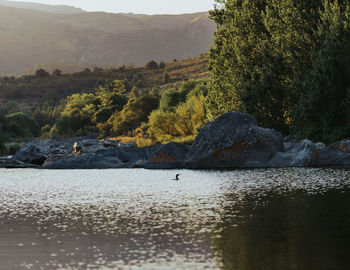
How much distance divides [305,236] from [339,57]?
22914 mm

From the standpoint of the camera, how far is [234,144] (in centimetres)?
3080

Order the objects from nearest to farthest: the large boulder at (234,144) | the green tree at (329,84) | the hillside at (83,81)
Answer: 1. the large boulder at (234,144)
2. the green tree at (329,84)
3. the hillside at (83,81)

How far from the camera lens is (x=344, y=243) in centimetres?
935

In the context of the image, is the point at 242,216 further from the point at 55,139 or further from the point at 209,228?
the point at 55,139

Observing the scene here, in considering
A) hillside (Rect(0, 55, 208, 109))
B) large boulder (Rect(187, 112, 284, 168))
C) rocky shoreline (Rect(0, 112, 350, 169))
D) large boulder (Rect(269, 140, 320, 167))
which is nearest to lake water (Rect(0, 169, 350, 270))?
large boulder (Rect(269, 140, 320, 167))

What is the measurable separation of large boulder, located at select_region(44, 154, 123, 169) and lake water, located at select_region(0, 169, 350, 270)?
15.0m

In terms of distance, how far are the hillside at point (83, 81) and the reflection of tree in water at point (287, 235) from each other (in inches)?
4322

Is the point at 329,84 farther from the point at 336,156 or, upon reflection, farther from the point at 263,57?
the point at 263,57

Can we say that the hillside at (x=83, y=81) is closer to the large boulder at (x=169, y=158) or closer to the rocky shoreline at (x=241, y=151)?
the large boulder at (x=169, y=158)

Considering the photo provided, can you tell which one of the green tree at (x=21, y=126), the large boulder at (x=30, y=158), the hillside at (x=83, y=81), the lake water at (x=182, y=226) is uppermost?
the hillside at (x=83, y=81)

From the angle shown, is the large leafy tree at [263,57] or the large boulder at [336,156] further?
the large leafy tree at [263,57]

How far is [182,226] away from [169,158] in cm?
2210

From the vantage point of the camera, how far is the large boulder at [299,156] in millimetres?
29000

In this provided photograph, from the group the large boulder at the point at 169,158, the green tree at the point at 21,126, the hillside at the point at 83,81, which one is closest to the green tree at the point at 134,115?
the green tree at the point at 21,126
